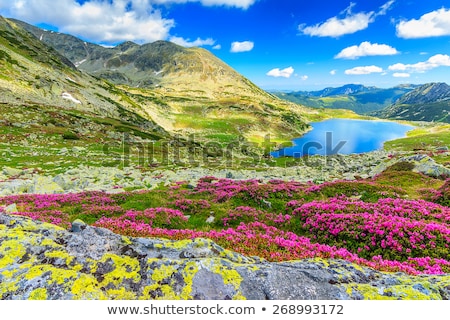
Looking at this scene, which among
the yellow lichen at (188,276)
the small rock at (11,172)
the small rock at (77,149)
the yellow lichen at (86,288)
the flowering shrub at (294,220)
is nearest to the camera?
the yellow lichen at (86,288)

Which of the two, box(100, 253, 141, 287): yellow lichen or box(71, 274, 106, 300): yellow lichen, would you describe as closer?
A: box(71, 274, 106, 300): yellow lichen

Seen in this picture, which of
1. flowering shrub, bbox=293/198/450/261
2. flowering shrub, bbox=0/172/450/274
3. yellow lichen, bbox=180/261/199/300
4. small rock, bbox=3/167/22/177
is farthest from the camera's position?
small rock, bbox=3/167/22/177

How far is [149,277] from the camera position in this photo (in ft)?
16.3

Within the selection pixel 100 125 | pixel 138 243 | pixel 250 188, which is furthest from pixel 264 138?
pixel 138 243

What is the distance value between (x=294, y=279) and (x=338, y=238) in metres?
5.96

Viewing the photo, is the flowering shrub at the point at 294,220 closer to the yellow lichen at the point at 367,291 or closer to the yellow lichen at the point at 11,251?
the yellow lichen at the point at 367,291

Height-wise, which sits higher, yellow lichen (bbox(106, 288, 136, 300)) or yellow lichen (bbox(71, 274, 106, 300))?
yellow lichen (bbox(71, 274, 106, 300))

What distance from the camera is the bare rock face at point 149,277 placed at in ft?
14.5

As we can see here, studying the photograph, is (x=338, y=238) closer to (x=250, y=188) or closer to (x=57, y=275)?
(x=250, y=188)

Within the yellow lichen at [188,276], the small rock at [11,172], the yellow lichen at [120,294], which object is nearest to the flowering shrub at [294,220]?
the yellow lichen at [188,276]

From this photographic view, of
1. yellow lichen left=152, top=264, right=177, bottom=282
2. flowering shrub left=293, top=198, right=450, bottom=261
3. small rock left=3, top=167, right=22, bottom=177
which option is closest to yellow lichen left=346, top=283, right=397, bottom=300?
yellow lichen left=152, top=264, right=177, bottom=282

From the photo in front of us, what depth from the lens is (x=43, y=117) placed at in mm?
60562

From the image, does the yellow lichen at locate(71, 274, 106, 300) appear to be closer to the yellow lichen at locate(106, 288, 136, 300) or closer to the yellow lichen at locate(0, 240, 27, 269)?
the yellow lichen at locate(106, 288, 136, 300)

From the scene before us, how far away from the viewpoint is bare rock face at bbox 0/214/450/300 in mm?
4418
